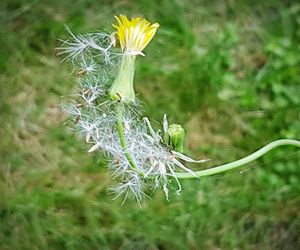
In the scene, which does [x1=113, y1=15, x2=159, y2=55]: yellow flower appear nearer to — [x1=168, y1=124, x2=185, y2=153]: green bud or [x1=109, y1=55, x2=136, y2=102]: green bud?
[x1=109, y1=55, x2=136, y2=102]: green bud

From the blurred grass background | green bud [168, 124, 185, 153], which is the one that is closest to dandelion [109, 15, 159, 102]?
green bud [168, 124, 185, 153]

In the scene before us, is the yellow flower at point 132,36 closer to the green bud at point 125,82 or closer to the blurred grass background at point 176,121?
the green bud at point 125,82

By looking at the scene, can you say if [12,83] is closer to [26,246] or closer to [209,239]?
[26,246]

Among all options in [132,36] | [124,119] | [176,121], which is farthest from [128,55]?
[176,121]

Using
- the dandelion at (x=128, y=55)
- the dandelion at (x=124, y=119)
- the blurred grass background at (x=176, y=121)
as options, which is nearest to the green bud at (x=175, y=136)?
the dandelion at (x=124, y=119)

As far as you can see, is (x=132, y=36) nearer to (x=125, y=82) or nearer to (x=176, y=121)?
(x=125, y=82)
